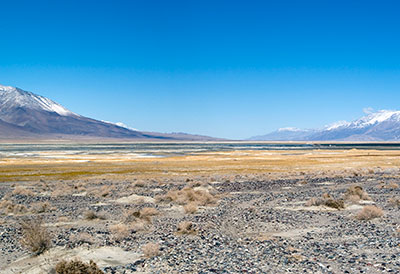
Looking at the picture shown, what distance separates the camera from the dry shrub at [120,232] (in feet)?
52.2

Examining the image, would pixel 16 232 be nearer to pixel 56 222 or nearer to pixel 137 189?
pixel 56 222

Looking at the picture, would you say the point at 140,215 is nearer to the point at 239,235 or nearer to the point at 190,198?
the point at 239,235

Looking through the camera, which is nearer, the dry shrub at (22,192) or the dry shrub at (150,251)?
the dry shrub at (150,251)

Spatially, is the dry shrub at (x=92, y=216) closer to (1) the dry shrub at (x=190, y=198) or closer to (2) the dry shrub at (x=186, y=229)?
(2) the dry shrub at (x=186, y=229)

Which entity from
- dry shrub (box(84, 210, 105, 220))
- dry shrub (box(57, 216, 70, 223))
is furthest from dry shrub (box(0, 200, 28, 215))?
dry shrub (box(84, 210, 105, 220))

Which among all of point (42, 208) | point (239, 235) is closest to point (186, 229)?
point (239, 235)

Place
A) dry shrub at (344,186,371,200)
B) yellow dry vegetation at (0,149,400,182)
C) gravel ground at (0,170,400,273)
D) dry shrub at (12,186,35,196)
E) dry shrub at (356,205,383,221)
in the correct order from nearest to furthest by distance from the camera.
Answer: gravel ground at (0,170,400,273)
dry shrub at (356,205,383,221)
dry shrub at (344,186,371,200)
dry shrub at (12,186,35,196)
yellow dry vegetation at (0,149,400,182)

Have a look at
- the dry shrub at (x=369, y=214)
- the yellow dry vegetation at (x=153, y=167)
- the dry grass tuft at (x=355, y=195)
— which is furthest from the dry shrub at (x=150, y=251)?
the yellow dry vegetation at (x=153, y=167)

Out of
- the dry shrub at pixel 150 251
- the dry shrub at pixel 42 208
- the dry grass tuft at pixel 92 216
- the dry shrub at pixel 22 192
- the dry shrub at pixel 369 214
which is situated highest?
the dry shrub at pixel 369 214

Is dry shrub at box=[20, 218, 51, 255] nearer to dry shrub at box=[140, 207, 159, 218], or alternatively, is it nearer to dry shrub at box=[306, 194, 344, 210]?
dry shrub at box=[140, 207, 159, 218]

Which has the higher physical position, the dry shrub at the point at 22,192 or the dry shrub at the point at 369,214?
the dry shrub at the point at 369,214

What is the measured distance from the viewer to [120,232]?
16.3 m

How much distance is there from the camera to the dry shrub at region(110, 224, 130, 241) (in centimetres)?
1592

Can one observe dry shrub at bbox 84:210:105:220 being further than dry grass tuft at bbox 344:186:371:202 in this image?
No
